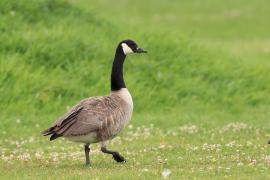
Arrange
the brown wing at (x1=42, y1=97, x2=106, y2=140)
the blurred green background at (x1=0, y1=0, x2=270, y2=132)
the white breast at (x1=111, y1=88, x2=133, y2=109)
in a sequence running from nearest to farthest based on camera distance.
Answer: the brown wing at (x1=42, y1=97, x2=106, y2=140)
the white breast at (x1=111, y1=88, x2=133, y2=109)
the blurred green background at (x1=0, y1=0, x2=270, y2=132)

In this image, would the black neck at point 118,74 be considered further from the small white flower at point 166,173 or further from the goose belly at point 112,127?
the small white flower at point 166,173

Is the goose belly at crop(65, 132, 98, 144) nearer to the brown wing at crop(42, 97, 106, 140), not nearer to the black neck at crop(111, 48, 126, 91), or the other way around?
the brown wing at crop(42, 97, 106, 140)

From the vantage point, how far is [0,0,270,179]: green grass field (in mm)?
11945

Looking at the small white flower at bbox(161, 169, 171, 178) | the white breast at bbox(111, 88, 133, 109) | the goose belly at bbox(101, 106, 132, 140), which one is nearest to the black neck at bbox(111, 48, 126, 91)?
the white breast at bbox(111, 88, 133, 109)

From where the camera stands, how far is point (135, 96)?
20578 millimetres

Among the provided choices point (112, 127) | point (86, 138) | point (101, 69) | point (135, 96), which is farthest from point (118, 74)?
point (101, 69)

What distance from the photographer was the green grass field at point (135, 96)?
11945 mm

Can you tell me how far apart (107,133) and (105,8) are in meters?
28.3

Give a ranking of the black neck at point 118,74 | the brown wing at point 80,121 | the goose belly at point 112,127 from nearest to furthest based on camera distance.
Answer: the brown wing at point 80,121
the goose belly at point 112,127
the black neck at point 118,74

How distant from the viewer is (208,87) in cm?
2233

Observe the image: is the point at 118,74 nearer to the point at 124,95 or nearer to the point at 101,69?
the point at 124,95

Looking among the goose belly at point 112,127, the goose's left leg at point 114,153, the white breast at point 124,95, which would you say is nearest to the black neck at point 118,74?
the white breast at point 124,95

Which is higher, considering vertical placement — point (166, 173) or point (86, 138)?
point (86, 138)

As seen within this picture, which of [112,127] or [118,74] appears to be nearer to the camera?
[112,127]
